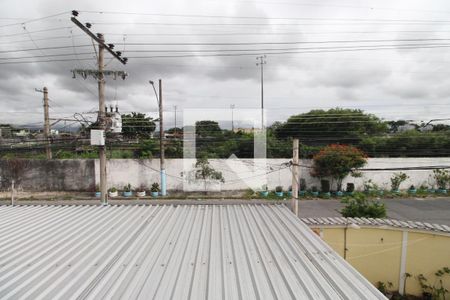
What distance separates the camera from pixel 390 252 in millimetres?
4809

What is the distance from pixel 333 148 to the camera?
13.4 meters

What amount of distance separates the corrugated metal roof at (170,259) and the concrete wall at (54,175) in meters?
10.5

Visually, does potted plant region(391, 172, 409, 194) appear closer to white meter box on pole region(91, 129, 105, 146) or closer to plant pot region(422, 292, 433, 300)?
plant pot region(422, 292, 433, 300)

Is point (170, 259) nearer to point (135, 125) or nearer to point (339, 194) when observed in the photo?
point (339, 194)

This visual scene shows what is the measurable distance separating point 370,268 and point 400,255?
2.17ft

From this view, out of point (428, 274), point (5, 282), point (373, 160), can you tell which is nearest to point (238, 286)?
point (5, 282)

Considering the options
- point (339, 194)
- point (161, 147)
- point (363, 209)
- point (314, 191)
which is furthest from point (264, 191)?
point (363, 209)

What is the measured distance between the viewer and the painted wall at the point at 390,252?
466cm

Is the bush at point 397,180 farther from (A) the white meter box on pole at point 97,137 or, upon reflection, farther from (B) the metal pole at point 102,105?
(A) the white meter box on pole at point 97,137

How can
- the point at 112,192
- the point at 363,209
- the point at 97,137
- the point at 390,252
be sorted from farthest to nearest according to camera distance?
the point at 112,192
the point at 97,137
the point at 363,209
the point at 390,252

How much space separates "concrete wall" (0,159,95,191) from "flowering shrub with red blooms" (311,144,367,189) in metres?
13.4

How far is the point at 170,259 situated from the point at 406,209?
12.9 metres

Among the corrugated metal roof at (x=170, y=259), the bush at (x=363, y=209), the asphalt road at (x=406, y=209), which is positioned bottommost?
the asphalt road at (x=406, y=209)

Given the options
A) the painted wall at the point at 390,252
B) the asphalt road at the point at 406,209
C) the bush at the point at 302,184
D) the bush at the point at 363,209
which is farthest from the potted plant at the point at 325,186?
the painted wall at the point at 390,252
